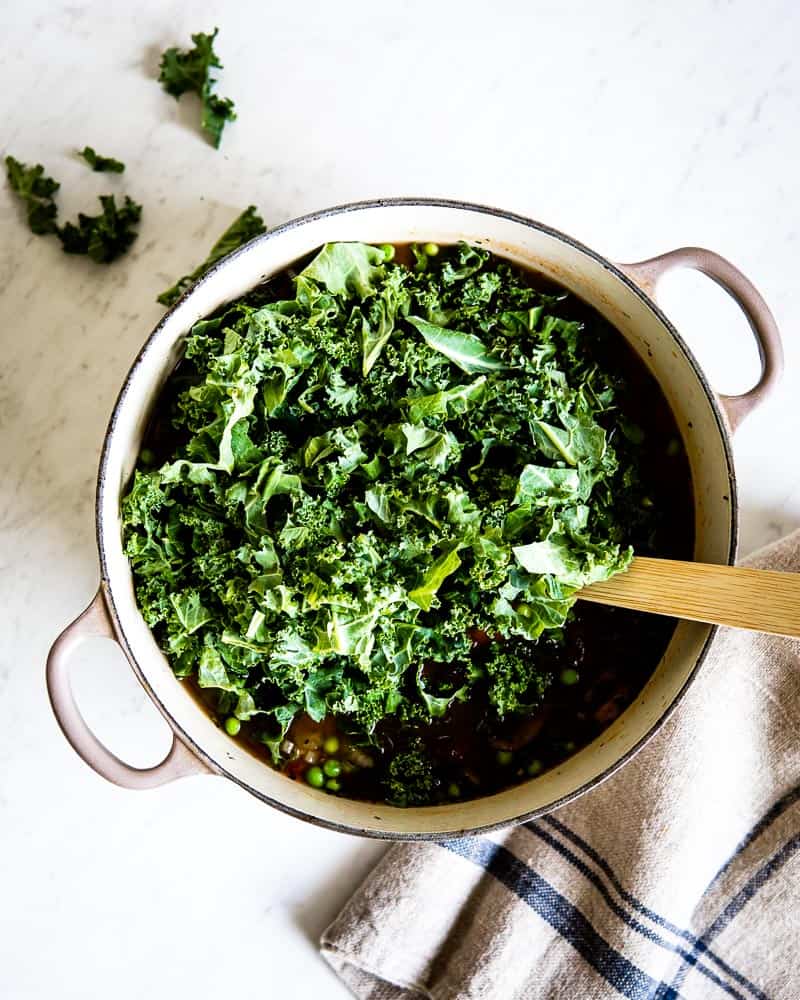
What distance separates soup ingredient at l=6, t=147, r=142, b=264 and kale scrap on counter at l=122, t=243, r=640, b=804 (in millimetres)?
598

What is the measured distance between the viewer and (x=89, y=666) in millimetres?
2797

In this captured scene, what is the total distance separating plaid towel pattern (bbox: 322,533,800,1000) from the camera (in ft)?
8.54

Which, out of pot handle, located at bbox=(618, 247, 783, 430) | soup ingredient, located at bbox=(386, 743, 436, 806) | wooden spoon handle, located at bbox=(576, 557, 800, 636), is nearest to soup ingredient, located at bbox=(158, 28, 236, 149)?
pot handle, located at bbox=(618, 247, 783, 430)

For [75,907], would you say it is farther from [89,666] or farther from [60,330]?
[60,330]

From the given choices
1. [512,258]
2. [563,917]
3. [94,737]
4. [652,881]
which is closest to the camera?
[94,737]

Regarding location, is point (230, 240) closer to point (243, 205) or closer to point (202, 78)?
point (243, 205)

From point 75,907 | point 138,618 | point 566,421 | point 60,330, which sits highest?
point 566,421

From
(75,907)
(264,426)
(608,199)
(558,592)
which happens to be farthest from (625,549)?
(75,907)

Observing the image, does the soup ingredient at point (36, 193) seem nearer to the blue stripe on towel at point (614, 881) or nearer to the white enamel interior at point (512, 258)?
the white enamel interior at point (512, 258)

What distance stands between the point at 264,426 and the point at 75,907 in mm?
1635

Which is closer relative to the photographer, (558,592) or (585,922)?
(558,592)

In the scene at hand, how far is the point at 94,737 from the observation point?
87.3 inches

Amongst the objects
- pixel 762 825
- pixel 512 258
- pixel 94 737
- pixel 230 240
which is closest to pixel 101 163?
pixel 230 240

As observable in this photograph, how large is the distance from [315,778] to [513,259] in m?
1.40
